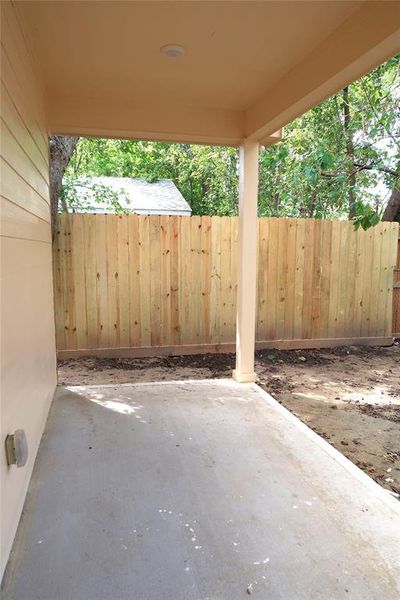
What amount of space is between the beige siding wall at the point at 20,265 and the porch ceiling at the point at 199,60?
31 cm

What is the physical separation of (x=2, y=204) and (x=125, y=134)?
6.67ft

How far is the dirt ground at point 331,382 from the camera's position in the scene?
2.81 metres

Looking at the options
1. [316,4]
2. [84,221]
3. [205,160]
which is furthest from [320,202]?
[316,4]

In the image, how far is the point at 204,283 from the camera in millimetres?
4820

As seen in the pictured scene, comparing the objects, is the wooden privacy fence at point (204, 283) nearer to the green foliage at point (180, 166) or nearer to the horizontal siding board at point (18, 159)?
the horizontal siding board at point (18, 159)

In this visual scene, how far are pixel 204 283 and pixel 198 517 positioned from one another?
3.27 meters

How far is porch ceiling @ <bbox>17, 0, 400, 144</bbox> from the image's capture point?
1.97 meters

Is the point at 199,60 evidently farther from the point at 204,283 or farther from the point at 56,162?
the point at 204,283

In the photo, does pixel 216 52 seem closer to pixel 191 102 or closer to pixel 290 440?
pixel 191 102

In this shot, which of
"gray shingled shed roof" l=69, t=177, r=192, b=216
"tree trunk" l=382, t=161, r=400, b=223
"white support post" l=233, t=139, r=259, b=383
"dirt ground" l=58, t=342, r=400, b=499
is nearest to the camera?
"dirt ground" l=58, t=342, r=400, b=499

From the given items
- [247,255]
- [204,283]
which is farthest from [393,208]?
[247,255]

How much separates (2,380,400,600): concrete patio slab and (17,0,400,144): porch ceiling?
6.87 ft

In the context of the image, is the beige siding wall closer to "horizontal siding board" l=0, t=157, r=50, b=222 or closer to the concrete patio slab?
"horizontal siding board" l=0, t=157, r=50, b=222

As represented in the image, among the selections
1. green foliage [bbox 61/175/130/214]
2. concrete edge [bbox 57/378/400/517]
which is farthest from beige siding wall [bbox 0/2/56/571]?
green foliage [bbox 61/175/130/214]
